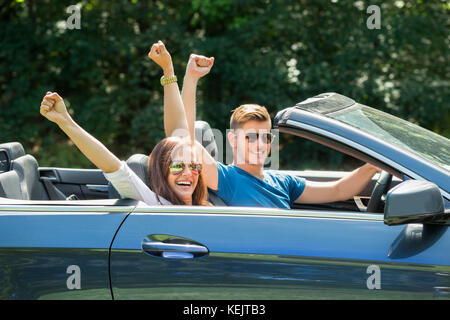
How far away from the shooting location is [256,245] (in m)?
2.39

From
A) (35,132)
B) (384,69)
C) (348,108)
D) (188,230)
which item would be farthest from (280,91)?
(188,230)

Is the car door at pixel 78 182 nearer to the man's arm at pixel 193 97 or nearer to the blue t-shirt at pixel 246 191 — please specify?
the man's arm at pixel 193 97

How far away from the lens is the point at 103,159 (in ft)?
8.73

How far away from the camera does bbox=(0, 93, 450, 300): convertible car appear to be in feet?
7.60

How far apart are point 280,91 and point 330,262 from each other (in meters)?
7.10

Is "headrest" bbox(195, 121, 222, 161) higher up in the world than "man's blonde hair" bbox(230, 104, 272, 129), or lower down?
lower down

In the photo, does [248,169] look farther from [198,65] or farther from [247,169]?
[198,65]

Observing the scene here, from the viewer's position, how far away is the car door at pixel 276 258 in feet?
7.61

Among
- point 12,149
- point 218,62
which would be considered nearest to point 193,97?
point 12,149

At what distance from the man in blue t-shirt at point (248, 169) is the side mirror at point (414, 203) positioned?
0.90 metres

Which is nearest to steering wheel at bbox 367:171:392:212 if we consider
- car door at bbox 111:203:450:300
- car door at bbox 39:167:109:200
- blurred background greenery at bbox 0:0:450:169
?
car door at bbox 111:203:450:300

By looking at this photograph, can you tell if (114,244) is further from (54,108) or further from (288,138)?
(288,138)

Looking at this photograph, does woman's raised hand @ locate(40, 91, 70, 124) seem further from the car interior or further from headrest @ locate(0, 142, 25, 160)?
headrest @ locate(0, 142, 25, 160)

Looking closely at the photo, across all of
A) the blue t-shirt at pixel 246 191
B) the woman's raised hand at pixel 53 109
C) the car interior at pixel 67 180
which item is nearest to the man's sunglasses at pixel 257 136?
the blue t-shirt at pixel 246 191
